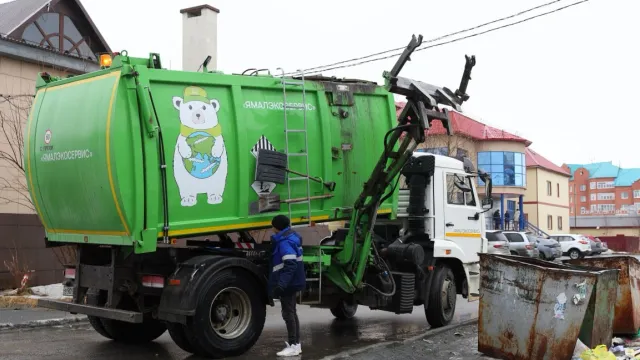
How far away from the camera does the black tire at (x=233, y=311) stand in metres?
7.20

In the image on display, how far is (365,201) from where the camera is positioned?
29.1 ft

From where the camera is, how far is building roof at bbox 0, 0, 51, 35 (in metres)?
14.6

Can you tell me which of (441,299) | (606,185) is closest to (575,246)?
(441,299)

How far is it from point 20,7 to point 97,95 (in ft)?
34.8

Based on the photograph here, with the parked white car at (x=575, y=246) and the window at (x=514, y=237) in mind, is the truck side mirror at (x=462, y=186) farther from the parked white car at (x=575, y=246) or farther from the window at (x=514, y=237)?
the parked white car at (x=575, y=246)

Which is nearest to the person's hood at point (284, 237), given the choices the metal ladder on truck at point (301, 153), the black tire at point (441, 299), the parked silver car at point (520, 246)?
the metal ladder on truck at point (301, 153)

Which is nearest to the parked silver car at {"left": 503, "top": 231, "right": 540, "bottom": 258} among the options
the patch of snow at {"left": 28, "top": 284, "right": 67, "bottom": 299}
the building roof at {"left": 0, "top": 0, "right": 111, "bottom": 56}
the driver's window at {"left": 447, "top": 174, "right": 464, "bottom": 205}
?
the driver's window at {"left": 447, "top": 174, "right": 464, "bottom": 205}

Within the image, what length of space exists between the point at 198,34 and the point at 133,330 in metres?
11.1

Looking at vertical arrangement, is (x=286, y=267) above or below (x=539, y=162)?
below

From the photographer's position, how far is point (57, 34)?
16.1 m

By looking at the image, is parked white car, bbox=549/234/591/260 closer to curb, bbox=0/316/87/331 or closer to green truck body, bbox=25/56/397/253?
green truck body, bbox=25/56/397/253

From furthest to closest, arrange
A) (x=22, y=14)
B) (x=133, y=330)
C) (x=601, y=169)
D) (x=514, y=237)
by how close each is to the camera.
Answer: (x=601, y=169), (x=514, y=237), (x=22, y=14), (x=133, y=330)

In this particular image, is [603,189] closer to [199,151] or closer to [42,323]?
[42,323]

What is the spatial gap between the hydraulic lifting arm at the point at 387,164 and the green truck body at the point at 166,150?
331mm
